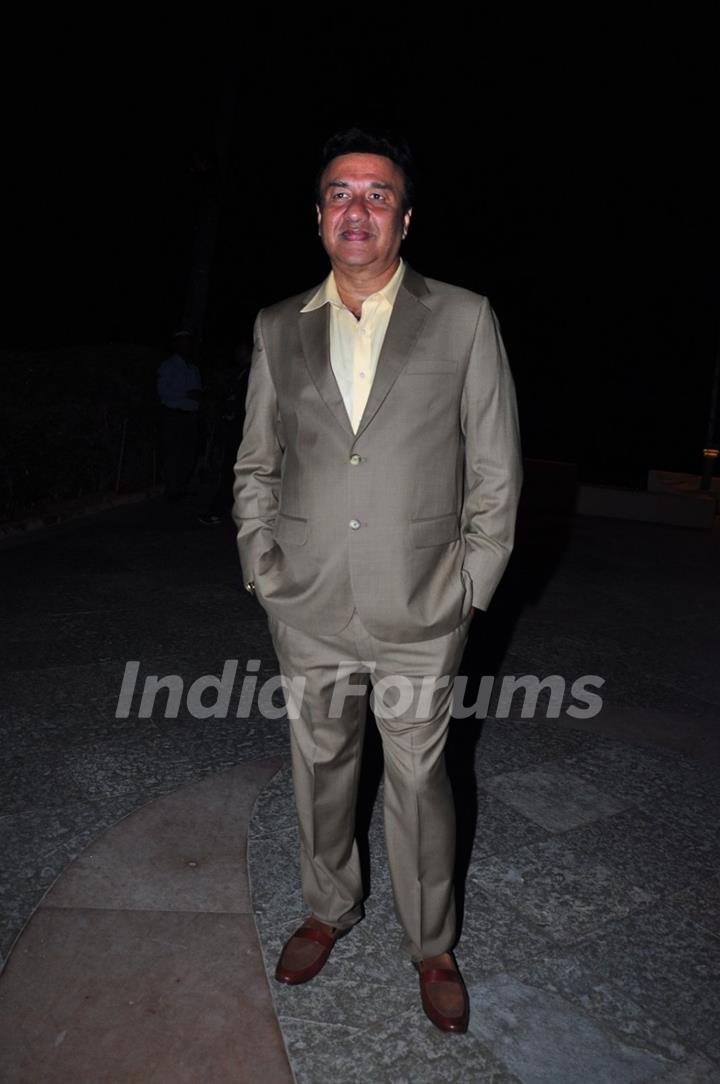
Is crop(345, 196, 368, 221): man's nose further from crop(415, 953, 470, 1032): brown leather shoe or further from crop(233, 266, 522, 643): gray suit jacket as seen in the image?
crop(415, 953, 470, 1032): brown leather shoe

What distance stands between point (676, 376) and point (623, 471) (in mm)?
7927

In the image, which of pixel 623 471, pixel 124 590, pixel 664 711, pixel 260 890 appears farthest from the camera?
pixel 623 471

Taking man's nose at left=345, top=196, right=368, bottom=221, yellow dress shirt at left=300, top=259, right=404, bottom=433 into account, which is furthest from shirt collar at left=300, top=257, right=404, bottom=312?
man's nose at left=345, top=196, right=368, bottom=221

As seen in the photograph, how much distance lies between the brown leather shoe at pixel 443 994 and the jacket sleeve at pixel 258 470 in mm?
1183

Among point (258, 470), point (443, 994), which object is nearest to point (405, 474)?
point (258, 470)

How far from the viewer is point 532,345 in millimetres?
27609

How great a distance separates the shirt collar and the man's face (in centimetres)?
7

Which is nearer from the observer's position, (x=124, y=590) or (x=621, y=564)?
(x=124, y=590)

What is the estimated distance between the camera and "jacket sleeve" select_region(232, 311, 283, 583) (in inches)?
103

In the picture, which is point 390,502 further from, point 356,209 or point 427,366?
point 356,209

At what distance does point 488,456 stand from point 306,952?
1505 mm

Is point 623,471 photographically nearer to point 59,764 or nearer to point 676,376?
point 676,376

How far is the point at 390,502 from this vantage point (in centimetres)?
238

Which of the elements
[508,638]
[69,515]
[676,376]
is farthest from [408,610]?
[676,376]
